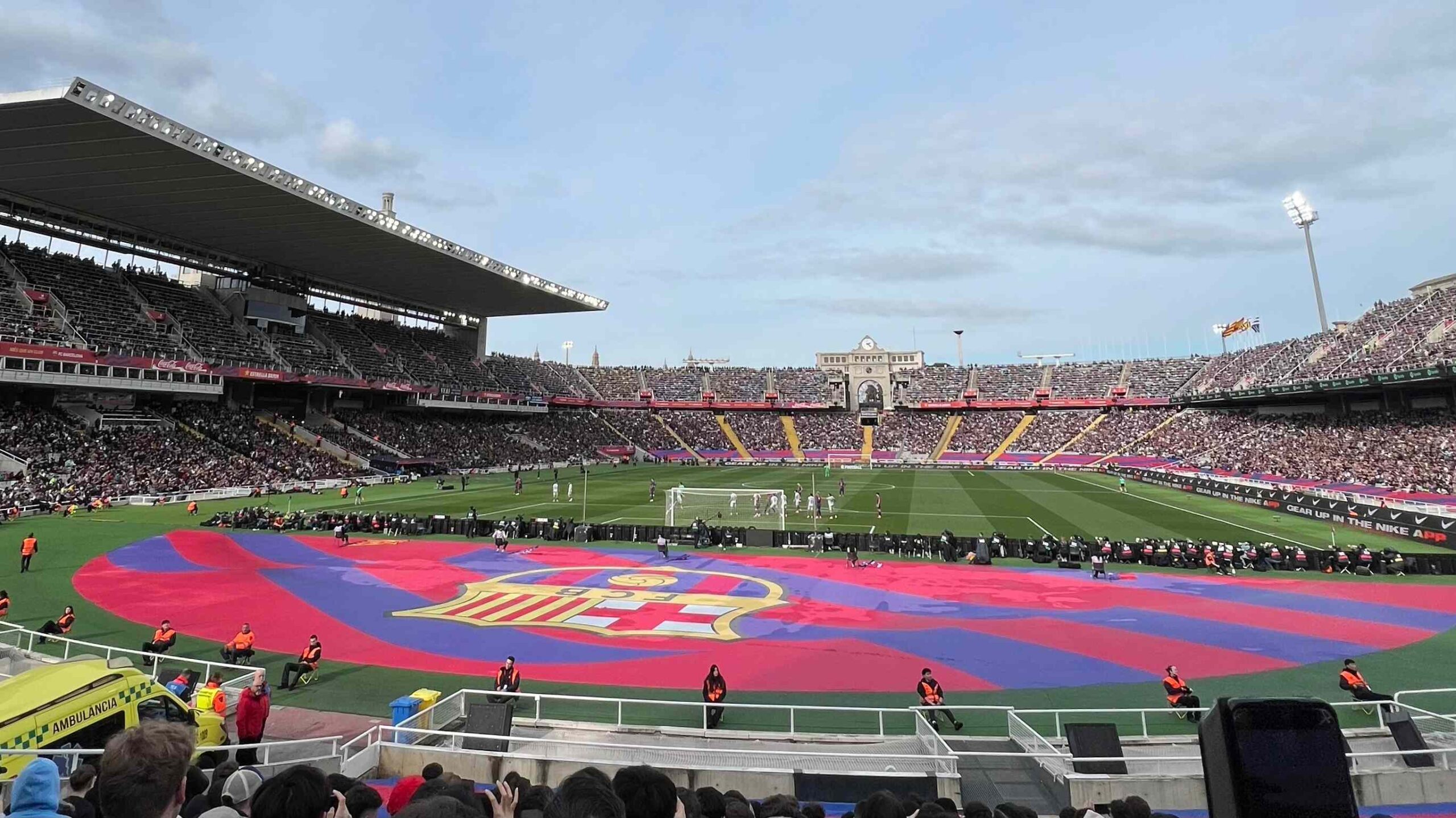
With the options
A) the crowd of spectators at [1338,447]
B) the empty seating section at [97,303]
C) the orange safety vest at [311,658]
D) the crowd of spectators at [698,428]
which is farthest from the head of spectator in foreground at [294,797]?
the crowd of spectators at [698,428]

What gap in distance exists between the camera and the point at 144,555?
24.6 m

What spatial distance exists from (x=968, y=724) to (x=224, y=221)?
2216 inches

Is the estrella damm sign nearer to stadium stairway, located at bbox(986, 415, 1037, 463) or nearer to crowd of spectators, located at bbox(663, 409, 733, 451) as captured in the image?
stadium stairway, located at bbox(986, 415, 1037, 463)

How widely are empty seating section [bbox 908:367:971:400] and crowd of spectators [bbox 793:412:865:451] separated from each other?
32.9 ft

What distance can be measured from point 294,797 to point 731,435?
8319 cm

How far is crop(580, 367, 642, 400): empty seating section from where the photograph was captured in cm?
9575

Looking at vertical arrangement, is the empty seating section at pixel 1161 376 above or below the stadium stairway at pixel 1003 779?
above

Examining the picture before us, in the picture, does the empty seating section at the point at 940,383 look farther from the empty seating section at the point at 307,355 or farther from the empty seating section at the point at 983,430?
the empty seating section at the point at 307,355

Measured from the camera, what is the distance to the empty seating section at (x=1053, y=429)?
245ft

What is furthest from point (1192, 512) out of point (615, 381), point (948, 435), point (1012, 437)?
point (615, 381)

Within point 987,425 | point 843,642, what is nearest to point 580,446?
point 987,425

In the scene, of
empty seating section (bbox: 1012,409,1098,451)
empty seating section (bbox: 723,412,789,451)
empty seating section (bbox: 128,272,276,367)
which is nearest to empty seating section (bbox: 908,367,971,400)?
empty seating section (bbox: 1012,409,1098,451)

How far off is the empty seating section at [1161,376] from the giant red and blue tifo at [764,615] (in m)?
65.8

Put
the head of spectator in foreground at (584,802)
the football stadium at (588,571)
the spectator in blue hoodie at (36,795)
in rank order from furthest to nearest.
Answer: the football stadium at (588,571) → the spectator in blue hoodie at (36,795) → the head of spectator in foreground at (584,802)
